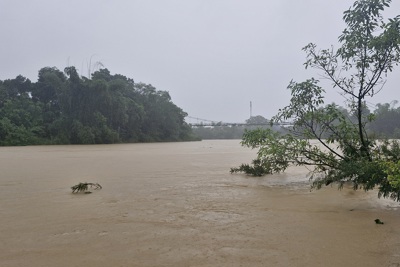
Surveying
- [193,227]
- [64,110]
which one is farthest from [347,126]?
[64,110]

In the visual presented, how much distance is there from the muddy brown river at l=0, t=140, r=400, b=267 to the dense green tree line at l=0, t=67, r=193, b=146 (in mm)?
23039

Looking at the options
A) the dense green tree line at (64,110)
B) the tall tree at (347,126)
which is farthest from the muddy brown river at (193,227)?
the dense green tree line at (64,110)

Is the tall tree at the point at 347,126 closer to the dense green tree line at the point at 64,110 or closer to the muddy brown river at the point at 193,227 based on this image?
the muddy brown river at the point at 193,227

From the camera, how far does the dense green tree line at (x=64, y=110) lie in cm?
2680

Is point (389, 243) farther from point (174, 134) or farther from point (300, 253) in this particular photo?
point (174, 134)

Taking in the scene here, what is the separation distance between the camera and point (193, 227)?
311cm

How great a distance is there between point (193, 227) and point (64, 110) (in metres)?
29.1

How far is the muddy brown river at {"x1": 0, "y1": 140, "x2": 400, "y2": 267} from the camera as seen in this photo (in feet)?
7.65

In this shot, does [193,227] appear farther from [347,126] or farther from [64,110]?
[64,110]

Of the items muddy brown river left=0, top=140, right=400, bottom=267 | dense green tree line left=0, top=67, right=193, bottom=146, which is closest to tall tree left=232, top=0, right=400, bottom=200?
muddy brown river left=0, top=140, right=400, bottom=267

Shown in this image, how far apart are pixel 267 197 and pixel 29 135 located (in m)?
26.2

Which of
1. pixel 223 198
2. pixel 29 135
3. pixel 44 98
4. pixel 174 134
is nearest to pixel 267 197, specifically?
pixel 223 198

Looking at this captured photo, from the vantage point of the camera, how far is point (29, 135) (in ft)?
86.1

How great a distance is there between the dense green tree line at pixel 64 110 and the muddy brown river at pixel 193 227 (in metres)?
23.0
